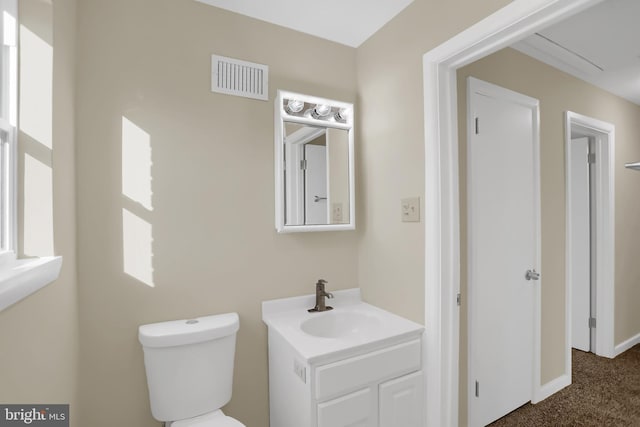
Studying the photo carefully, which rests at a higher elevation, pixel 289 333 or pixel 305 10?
pixel 305 10

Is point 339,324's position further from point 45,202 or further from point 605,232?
point 605,232

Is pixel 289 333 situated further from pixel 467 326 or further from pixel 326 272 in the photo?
pixel 467 326

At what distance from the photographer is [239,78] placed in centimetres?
170

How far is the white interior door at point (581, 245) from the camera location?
292 cm

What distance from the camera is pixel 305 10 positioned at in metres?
1.70

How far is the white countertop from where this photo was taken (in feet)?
4.31

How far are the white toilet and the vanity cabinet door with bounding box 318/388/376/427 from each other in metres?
0.39

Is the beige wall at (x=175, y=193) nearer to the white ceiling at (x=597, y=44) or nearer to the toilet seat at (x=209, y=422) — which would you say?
the toilet seat at (x=209, y=422)

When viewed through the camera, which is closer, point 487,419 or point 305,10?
point 305,10

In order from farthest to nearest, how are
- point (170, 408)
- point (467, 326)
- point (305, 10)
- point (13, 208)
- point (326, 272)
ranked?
1. point (326, 272)
2. point (467, 326)
3. point (305, 10)
4. point (170, 408)
5. point (13, 208)

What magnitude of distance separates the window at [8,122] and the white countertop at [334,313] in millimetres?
1079

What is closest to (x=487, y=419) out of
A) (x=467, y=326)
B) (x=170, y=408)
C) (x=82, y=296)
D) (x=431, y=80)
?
(x=467, y=326)

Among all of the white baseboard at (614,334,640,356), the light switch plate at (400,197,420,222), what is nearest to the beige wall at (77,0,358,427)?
the light switch plate at (400,197,420,222)

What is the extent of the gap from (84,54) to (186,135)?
53 centimetres
